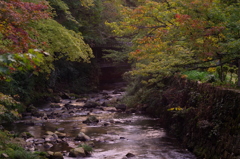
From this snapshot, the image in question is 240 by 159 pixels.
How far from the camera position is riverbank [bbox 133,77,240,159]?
7.30 meters

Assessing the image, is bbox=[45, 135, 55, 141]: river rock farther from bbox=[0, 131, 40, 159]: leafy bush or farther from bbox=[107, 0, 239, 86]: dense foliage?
bbox=[107, 0, 239, 86]: dense foliage

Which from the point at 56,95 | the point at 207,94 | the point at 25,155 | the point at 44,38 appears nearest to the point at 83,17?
the point at 56,95

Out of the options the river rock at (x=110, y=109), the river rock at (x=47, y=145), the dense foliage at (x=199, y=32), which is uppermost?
the dense foliage at (x=199, y=32)

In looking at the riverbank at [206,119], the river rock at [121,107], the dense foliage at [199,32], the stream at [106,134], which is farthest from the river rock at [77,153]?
the river rock at [121,107]

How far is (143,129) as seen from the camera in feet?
41.8

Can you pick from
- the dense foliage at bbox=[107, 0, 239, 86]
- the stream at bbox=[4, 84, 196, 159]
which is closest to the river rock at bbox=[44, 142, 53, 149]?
the stream at bbox=[4, 84, 196, 159]

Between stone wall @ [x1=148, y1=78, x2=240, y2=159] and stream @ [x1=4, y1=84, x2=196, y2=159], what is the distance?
0.54m

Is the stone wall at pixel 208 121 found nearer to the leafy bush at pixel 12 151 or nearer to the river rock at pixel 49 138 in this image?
the river rock at pixel 49 138

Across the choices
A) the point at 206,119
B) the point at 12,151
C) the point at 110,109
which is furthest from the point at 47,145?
the point at 110,109

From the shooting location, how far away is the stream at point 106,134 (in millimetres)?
9344

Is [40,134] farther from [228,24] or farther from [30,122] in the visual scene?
[228,24]

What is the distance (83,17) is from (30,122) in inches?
597

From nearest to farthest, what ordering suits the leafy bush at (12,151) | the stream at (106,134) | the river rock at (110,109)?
the leafy bush at (12,151), the stream at (106,134), the river rock at (110,109)

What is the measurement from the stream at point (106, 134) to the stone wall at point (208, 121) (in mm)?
538
